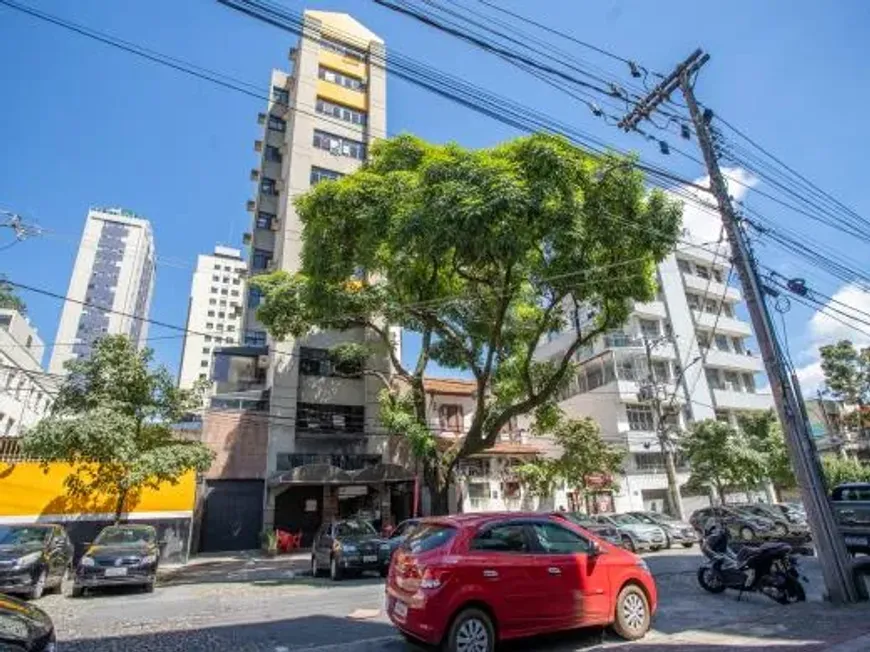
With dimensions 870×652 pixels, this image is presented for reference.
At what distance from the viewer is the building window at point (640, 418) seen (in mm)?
35844

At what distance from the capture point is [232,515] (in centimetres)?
2550

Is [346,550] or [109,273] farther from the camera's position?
[109,273]

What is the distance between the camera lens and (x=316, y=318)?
68.4ft

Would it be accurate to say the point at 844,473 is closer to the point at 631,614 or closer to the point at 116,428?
the point at 631,614

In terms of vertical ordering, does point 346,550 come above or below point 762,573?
above

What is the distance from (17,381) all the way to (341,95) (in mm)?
30980

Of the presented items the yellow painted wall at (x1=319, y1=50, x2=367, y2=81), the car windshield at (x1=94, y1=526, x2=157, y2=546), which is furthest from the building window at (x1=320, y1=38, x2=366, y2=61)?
the yellow painted wall at (x1=319, y1=50, x2=367, y2=81)

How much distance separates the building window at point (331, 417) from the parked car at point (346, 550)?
11624 millimetres

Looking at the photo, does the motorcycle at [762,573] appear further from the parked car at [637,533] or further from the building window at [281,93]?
the building window at [281,93]

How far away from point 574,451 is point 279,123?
28926 mm

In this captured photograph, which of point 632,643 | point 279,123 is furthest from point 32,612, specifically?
point 279,123

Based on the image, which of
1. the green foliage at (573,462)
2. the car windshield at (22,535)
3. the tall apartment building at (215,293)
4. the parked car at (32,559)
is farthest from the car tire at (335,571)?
the tall apartment building at (215,293)

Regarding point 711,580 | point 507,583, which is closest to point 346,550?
point 711,580

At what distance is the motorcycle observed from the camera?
924cm
